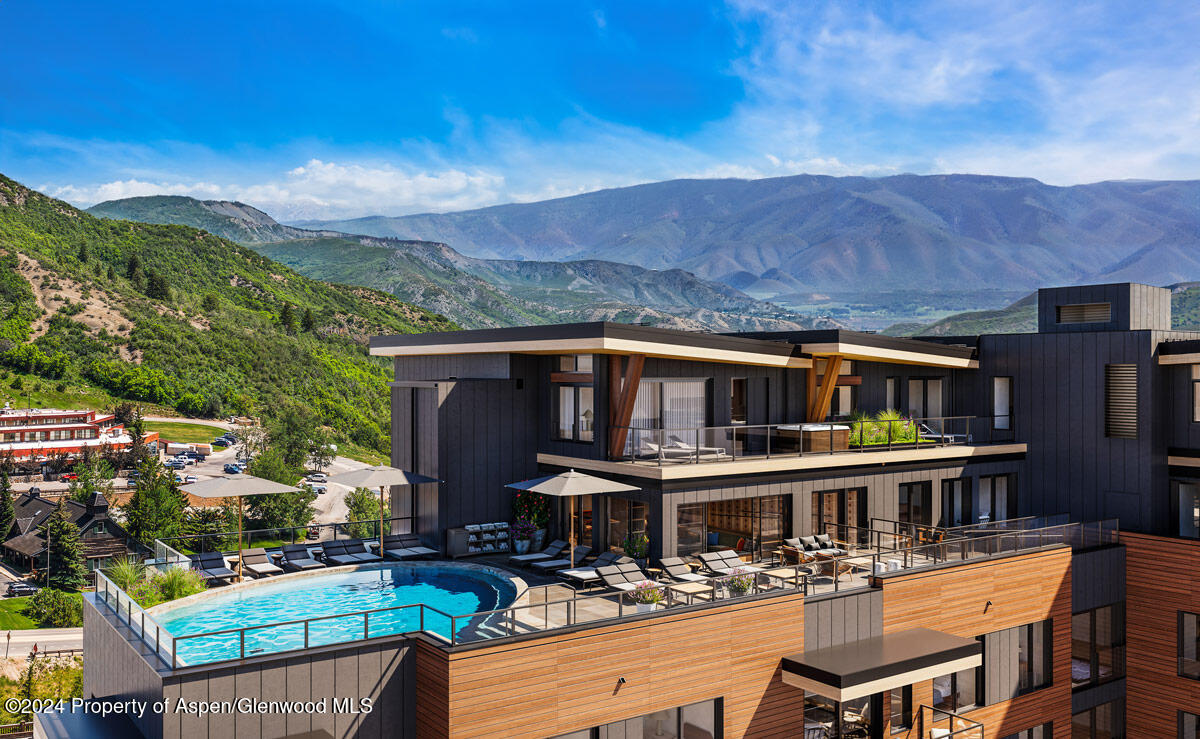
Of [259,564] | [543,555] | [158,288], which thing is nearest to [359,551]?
[259,564]

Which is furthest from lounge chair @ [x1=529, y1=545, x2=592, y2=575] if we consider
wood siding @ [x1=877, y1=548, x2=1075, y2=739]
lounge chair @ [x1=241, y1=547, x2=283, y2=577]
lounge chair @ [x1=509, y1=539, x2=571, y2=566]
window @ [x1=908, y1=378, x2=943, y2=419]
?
window @ [x1=908, y1=378, x2=943, y2=419]

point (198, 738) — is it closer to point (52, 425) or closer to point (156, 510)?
point (156, 510)

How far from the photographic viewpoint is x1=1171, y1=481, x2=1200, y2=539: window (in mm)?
20781

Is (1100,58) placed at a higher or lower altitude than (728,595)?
higher

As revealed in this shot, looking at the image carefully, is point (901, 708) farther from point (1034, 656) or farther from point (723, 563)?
point (1034, 656)

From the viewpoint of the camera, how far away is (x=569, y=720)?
11789mm

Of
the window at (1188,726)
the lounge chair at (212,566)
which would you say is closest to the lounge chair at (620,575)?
the lounge chair at (212,566)

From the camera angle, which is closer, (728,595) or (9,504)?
(728,595)

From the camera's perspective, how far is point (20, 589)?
69.8 metres

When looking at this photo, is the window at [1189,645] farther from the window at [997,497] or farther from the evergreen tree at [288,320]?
the evergreen tree at [288,320]

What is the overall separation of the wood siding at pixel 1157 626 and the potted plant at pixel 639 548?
11850 mm

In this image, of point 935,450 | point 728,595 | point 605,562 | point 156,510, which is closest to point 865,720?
point 728,595

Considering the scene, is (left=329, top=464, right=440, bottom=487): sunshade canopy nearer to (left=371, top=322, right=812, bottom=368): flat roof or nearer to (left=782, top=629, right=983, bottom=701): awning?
(left=371, top=322, right=812, bottom=368): flat roof

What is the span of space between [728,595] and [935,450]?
34.6 feet
